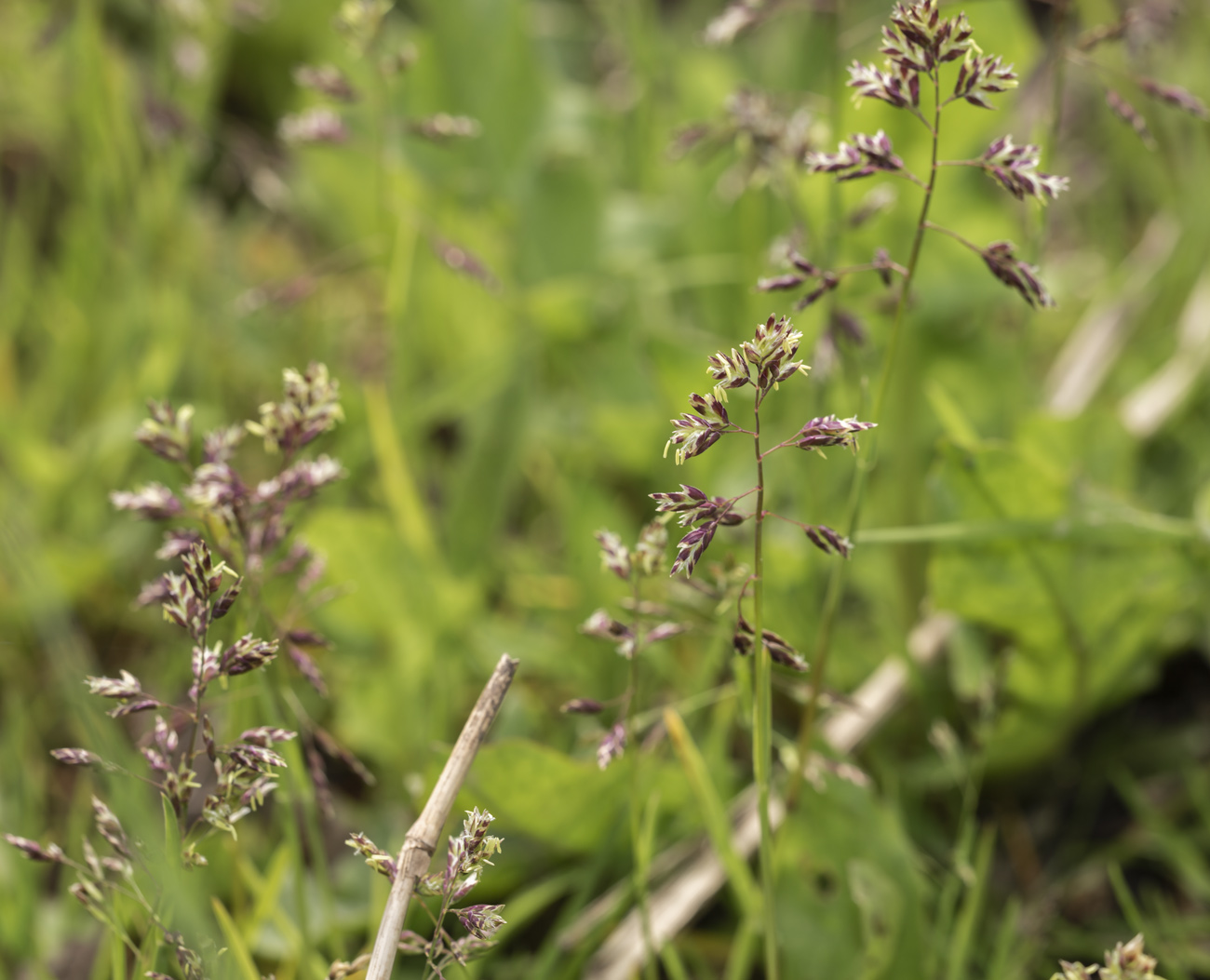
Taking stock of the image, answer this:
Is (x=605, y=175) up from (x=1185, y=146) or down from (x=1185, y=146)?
down

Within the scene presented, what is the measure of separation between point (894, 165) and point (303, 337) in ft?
5.53

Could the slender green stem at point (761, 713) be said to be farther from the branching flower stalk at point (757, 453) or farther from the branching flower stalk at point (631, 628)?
the branching flower stalk at point (631, 628)

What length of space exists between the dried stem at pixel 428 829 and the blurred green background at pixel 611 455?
23 cm

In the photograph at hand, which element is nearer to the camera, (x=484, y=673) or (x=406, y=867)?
(x=406, y=867)

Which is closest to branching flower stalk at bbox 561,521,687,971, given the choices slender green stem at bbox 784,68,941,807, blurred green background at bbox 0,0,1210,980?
blurred green background at bbox 0,0,1210,980

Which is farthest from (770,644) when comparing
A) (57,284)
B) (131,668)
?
(57,284)

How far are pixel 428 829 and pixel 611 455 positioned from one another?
1.25 m

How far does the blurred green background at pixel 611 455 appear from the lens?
132 centimetres

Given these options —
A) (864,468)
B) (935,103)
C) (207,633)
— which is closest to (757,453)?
(864,468)

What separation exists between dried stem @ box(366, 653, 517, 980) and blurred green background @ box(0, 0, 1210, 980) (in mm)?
234

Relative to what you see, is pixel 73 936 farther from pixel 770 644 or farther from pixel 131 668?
pixel 770 644

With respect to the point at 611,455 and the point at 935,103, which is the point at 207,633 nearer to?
the point at 935,103

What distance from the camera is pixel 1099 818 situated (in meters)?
1.59

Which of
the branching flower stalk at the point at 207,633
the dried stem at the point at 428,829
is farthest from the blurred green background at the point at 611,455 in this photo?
the dried stem at the point at 428,829
